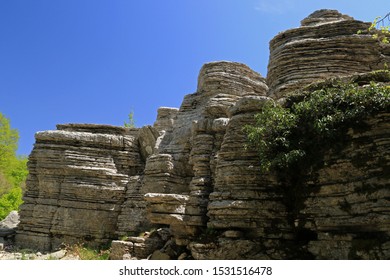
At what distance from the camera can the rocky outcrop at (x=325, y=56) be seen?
1872 cm

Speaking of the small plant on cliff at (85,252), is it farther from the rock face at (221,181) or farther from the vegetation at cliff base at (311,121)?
the vegetation at cliff base at (311,121)

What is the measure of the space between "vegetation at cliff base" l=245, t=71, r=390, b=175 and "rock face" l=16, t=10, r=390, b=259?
454 mm

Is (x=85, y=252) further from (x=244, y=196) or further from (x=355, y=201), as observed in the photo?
(x=355, y=201)

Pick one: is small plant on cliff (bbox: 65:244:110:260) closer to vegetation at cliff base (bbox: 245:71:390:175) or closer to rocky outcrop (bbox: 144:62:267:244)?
rocky outcrop (bbox: 144:62:267:244)

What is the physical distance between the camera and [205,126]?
683 inches

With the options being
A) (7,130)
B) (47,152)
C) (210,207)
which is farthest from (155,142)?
(7,130)

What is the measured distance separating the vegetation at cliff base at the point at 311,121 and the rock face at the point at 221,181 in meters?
0.45

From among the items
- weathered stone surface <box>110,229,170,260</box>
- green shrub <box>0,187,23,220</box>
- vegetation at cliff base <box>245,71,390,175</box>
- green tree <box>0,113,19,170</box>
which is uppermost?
green tree <box>0,113,19,170</box>

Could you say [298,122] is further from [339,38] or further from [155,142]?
[155,142]

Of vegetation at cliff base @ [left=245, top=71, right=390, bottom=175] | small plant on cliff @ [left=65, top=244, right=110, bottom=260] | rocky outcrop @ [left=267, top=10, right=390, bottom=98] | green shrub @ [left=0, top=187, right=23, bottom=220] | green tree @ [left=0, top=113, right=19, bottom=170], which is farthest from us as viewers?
green tree @ [left=0, top=113, right=19, bottom=170]

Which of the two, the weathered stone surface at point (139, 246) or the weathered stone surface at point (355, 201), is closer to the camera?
the weathered stone surface at point (355, 201)

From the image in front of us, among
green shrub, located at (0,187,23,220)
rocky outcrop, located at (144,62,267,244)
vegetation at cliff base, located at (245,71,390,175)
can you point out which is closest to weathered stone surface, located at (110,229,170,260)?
rocky outcrop, located at (144,62,267,244)

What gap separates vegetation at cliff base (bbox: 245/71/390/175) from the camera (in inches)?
402

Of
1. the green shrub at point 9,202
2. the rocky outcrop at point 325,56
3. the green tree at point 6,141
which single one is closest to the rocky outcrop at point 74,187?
the rocky outcrop at point 325,56
